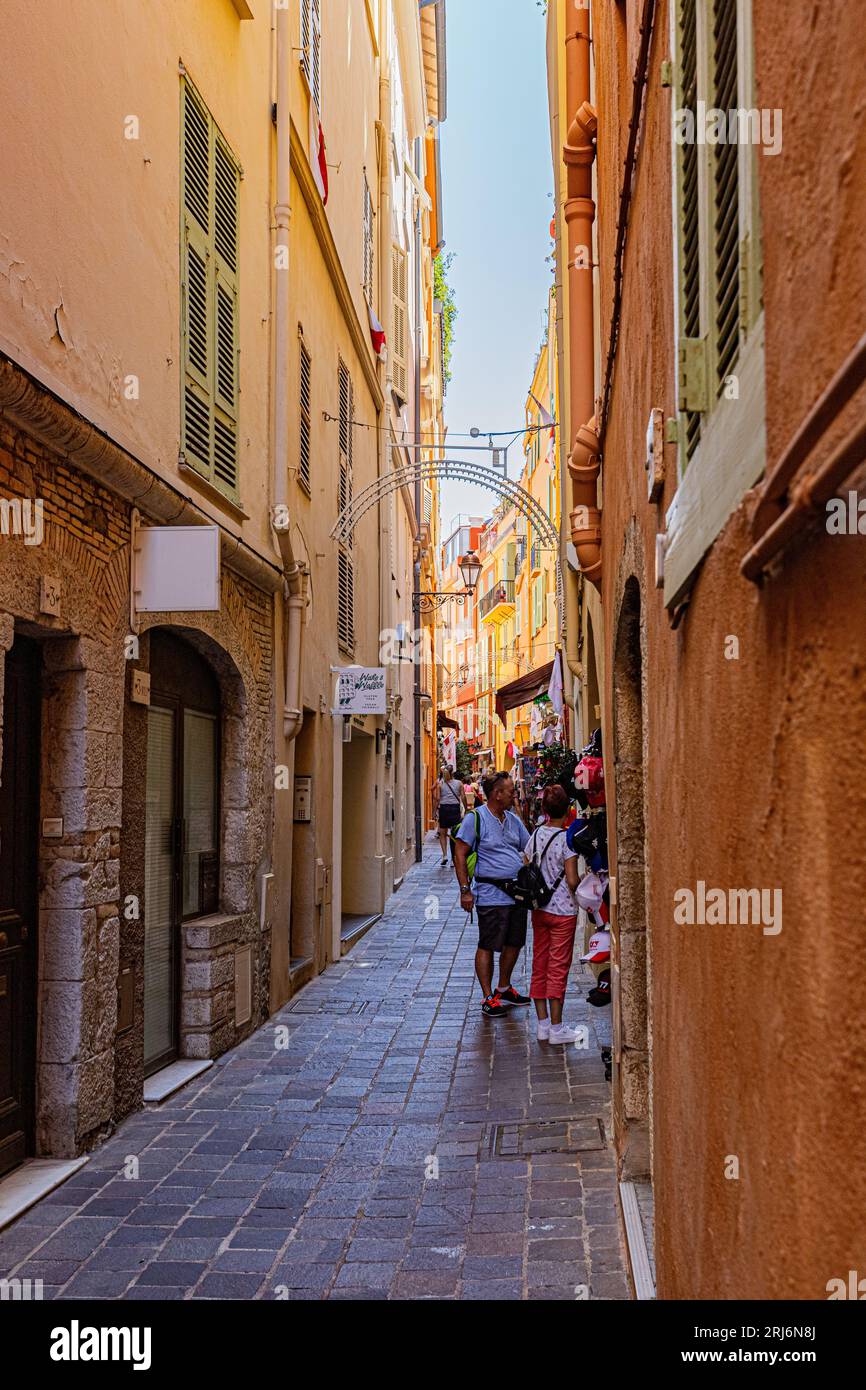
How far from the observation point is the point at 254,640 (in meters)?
10.1

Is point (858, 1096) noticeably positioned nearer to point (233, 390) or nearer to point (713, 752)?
point (713, 752)

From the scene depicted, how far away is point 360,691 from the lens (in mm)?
14297

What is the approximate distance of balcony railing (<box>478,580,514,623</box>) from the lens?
176 ft

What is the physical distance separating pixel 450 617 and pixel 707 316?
7777cm

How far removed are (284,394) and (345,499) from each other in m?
5.09

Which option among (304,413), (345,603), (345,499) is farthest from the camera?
(345,499)

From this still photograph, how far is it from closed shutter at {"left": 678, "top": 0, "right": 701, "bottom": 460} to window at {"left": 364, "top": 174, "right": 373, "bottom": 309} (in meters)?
15.4

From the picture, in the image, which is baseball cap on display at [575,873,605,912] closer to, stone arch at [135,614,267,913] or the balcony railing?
stone arch at [135,614,267,913]

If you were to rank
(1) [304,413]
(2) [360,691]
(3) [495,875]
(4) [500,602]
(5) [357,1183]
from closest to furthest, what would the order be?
(5) [357,1183], (3) [495,875], (1) [304,413], (2) [360,691], (4) [500,602]

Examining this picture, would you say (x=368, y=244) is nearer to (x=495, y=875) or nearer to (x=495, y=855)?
(x=495, y=855)

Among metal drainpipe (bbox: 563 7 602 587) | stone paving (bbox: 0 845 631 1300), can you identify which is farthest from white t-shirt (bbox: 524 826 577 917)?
metal drainpipe (bbox: 563 7 602 587)

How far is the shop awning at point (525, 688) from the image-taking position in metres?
19.9

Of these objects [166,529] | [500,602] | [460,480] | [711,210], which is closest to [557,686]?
[460,480]

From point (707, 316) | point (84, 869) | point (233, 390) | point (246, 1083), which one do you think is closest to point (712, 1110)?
point (707, 316)
